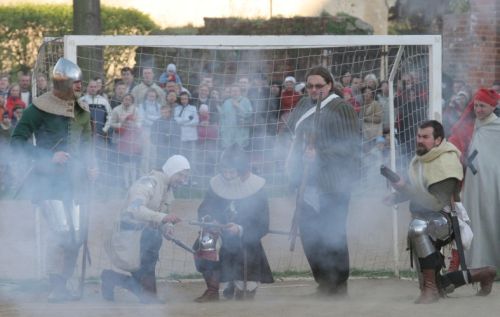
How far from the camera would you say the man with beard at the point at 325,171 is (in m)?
8.95

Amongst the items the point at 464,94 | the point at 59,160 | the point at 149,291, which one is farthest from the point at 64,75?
the point at 464,94

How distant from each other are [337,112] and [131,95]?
5.04m

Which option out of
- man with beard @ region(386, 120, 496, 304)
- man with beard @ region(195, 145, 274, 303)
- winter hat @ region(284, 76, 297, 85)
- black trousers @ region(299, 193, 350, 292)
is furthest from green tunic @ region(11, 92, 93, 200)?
winter hat @ region(284, 76, 297, 85)

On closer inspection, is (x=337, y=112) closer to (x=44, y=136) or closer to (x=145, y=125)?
(x=44, y=136)

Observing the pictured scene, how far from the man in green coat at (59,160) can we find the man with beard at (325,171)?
5.21ft

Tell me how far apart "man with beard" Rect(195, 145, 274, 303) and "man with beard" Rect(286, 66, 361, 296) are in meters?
0.33

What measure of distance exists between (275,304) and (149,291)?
970 mm

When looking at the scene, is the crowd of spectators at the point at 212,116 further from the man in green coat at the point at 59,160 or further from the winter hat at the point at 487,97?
the man in green coat at the point at 59,160

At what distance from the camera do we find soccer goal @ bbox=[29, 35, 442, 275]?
10297 mm

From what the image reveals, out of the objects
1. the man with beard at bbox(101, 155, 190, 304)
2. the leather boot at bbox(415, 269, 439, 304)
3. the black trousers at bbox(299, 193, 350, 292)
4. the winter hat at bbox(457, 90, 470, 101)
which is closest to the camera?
the leather boot at bbox(415, 269, 439, 304)

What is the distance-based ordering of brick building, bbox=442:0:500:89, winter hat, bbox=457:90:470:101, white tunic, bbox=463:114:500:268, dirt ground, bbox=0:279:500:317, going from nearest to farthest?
dirt ground, bbox=0:279:500:317 → white tunic, bbox=463:114:500:268 → winter hat, bbox=457:90:470:101 → brick building, bbox=442:0:500:89

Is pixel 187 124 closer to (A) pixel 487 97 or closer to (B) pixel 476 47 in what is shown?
(A) pixel 487 97

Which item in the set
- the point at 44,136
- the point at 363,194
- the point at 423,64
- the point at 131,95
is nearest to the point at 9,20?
the point at 131,95

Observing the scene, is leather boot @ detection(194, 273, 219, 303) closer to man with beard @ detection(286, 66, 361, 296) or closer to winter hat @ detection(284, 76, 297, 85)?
man with beard @ detection(286, 66, 361, 296)
